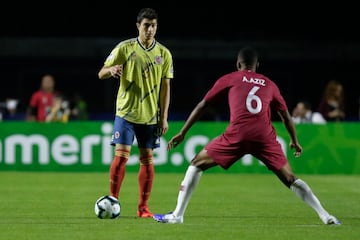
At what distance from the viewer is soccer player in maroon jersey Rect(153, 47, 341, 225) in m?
8.51

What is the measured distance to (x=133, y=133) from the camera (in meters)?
9.71

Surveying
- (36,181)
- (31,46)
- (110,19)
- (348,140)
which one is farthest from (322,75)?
(36,181)

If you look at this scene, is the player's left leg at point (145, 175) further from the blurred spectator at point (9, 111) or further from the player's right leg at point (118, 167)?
the blurred spectator at point (9, 111)

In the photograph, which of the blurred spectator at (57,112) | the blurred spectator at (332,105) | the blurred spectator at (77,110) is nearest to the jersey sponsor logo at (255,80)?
the blurred spectator at (332,105)

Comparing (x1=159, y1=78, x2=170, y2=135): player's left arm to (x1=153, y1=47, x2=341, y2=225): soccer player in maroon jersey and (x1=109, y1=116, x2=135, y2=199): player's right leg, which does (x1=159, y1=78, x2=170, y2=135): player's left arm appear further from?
(x1=153, y1=47, x2=341, y2=225): soccer player in maroon jersey

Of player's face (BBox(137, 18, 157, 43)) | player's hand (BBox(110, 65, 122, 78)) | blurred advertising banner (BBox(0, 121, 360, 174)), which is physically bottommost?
blurred advertising banner (BBox(0, 121, 360, 174))

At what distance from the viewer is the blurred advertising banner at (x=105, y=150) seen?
723 inches

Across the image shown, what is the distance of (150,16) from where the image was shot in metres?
9.34

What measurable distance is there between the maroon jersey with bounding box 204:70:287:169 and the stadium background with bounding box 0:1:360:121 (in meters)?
21.8

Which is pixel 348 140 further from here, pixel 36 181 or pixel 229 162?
pixel 229 162

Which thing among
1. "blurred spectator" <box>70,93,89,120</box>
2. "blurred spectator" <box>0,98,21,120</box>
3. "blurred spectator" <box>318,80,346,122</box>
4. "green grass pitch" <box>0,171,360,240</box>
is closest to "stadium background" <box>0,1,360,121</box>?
"blurred spectator" <box>0,98,21,120</box>

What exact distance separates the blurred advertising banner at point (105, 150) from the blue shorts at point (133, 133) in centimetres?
852

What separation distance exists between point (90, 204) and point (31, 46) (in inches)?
809

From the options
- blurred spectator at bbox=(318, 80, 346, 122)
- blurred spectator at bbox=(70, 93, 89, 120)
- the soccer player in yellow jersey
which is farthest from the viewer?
blurred spectator at bbox=(70, 93, 89, 120)
